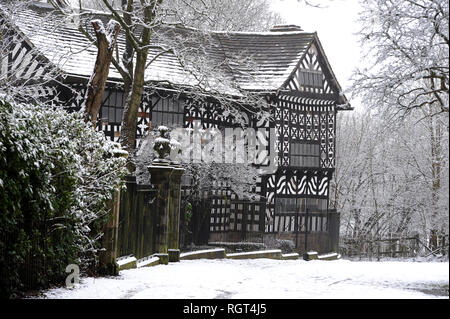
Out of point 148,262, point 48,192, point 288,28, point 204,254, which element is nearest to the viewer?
point 48,192

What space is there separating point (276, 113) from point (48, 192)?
1605cm

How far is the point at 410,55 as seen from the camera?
22.6 feet

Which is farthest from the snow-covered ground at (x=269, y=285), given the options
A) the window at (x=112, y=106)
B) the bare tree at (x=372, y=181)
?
the window at (x=112, y=106)

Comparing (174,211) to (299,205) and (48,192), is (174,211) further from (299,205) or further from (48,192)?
(299,205)

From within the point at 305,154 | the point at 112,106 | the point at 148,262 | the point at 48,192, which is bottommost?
the point at 148,262

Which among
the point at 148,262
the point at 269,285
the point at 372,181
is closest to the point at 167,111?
the point at 372,181

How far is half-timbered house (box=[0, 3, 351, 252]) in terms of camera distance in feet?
62.9

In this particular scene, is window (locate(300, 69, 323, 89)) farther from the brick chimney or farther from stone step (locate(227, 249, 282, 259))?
stone step (locate(227, 249, 282, 259))

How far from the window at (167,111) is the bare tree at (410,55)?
1138 cm

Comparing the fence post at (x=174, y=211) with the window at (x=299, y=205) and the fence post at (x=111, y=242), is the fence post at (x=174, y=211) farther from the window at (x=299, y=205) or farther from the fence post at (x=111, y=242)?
the window at (x=299, y=205)

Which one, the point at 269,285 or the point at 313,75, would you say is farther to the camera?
the point at 313,75

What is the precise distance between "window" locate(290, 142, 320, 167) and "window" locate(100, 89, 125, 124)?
6664 mm

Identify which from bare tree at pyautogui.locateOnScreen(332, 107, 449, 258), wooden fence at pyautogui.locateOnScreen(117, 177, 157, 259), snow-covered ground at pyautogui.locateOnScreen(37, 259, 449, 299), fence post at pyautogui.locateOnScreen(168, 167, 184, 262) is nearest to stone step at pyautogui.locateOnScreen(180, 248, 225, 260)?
fence post at pyautogui.locateOnScreen(168, 167, 184, 262)
